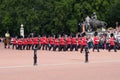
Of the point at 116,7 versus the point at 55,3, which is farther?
the point at 116,7

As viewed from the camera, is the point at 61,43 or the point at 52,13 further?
the point at 52,13

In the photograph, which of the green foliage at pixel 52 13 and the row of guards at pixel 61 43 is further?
the green foliage at pixel 52 13

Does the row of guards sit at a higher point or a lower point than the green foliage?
lower

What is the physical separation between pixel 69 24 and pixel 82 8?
3.13m

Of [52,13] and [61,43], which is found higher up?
[52,13]

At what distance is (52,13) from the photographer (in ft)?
226

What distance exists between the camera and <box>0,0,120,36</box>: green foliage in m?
67.1

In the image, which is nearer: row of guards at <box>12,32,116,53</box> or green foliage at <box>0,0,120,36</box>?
row of guards at <box>12,32,116,53</box>

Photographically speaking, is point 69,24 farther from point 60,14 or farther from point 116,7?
point 116,7

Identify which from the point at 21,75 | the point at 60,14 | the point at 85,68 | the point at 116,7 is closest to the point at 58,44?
the point at 85,68

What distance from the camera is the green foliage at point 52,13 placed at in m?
67.1

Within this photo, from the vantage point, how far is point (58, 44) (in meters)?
40.9

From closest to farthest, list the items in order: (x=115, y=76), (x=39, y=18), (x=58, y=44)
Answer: (x=115, y=76)
(x=58, y=44)
(x=39, y=18)

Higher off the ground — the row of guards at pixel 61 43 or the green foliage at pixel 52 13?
the green foliage at pixel 52 13
